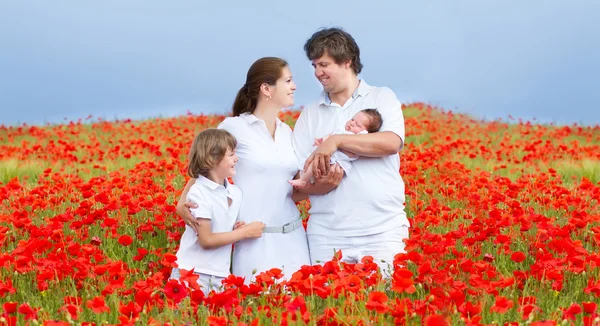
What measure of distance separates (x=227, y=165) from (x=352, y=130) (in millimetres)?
960

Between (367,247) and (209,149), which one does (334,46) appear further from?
(367,247)

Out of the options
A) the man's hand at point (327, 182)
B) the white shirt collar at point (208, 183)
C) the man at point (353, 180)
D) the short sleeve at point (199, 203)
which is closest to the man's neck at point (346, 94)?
the man at point (353, 180)

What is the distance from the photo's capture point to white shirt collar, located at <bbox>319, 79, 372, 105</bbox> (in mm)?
5457

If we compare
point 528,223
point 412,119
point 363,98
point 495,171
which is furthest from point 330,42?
point 412,119

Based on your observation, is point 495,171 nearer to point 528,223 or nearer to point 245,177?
point 528,223

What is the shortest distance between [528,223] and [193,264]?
2825 millimetres

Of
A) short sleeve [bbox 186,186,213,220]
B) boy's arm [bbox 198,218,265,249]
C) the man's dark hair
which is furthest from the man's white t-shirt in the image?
short sleeve [bbox 186,186,213,220]

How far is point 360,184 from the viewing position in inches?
209

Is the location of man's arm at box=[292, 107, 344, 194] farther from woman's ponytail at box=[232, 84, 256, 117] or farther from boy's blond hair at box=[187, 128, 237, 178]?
boy's blond hair at box=[187, 128, 237, 178]

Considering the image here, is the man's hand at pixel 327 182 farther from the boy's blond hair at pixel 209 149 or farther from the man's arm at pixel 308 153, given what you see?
the boy's blond hair at pixel 209 149

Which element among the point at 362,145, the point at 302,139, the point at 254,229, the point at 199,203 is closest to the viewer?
the point at 199,203

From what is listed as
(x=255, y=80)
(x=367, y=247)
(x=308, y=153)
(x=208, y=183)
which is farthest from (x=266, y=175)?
(x=367, y=247)

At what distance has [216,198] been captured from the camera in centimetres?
500

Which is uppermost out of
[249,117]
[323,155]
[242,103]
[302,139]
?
[242,103]
